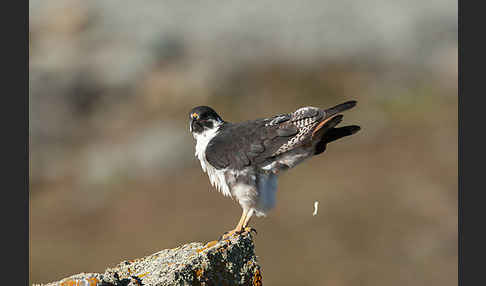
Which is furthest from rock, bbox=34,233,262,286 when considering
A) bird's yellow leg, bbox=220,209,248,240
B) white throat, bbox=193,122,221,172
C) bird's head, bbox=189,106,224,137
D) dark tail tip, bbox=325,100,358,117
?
bird's head, bbox=189,106,224,137

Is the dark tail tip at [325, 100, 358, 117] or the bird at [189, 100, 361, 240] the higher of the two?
the dark tail tip at [325, 100, 358, 117]

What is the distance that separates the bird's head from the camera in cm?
927

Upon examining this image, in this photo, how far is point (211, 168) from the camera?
8.81 m

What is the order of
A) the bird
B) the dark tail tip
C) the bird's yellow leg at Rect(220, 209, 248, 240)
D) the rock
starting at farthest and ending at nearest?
the bird → the dark tail tip → the bird's yellow leg at Rect(220, 209, 248, 240) → the rock

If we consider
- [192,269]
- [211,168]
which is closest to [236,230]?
[211,168]

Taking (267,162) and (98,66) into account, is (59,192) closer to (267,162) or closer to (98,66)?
(98,66)

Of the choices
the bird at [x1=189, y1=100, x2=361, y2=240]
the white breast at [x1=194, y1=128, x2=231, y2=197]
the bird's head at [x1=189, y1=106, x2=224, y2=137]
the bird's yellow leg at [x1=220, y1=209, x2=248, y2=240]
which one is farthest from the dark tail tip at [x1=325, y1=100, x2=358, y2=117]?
the bird's head at [x1=189, y1=106, x2=224, y2=137]

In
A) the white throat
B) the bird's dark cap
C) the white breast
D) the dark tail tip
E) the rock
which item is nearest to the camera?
the rock

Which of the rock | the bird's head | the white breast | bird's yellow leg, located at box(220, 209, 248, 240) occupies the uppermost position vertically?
the bird's head

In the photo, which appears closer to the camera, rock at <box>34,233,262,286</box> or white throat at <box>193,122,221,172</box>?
rock at <box>34,233,262,286</box>

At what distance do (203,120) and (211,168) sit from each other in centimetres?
89

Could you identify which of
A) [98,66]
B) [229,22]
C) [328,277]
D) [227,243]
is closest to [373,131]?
[328,277]

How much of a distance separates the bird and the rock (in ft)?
3.22

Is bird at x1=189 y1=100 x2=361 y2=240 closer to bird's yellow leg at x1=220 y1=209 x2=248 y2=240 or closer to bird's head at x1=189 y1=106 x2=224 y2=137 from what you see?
bird's yellow leg at x1=220 y1=209 x2=248 y2=240
